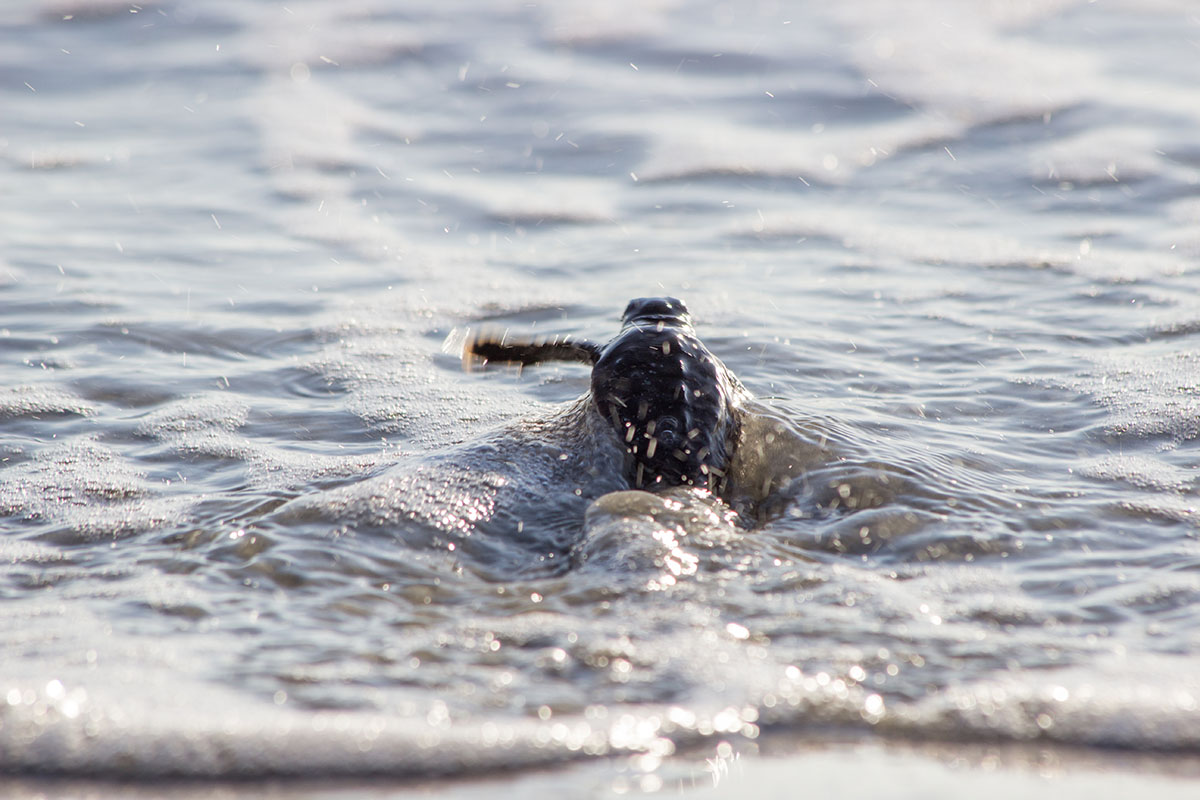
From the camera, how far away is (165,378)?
17.0 feet

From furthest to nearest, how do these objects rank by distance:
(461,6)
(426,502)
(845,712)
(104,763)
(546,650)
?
(461,6)
(426,502)
(546,650)
(845,712)
(104,763)

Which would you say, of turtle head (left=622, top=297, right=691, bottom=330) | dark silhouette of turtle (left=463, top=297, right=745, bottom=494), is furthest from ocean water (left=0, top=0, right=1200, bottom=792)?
turtle head (left=622, top=297, right=691, bottom=330)

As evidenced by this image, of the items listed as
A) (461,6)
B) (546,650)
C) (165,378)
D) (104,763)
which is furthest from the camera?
(461,6)

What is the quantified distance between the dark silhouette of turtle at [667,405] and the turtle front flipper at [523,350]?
0.21 m

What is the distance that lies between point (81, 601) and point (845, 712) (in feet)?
6.05

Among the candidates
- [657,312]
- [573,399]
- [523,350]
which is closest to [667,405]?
[657,312]

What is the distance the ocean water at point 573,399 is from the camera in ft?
8.66

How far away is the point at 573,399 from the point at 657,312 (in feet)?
1.73

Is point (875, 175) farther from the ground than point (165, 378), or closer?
farther from the ground

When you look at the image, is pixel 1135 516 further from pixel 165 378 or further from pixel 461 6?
pixel 461 6

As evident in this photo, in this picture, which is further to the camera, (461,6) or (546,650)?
(461,6)

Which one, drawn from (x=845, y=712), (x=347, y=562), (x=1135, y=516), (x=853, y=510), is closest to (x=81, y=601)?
(x=347, y=562)

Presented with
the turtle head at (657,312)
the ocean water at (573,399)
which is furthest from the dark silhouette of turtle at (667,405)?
the turtle head at (657,312)

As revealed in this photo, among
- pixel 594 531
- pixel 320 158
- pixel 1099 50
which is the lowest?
pixel 594 531
